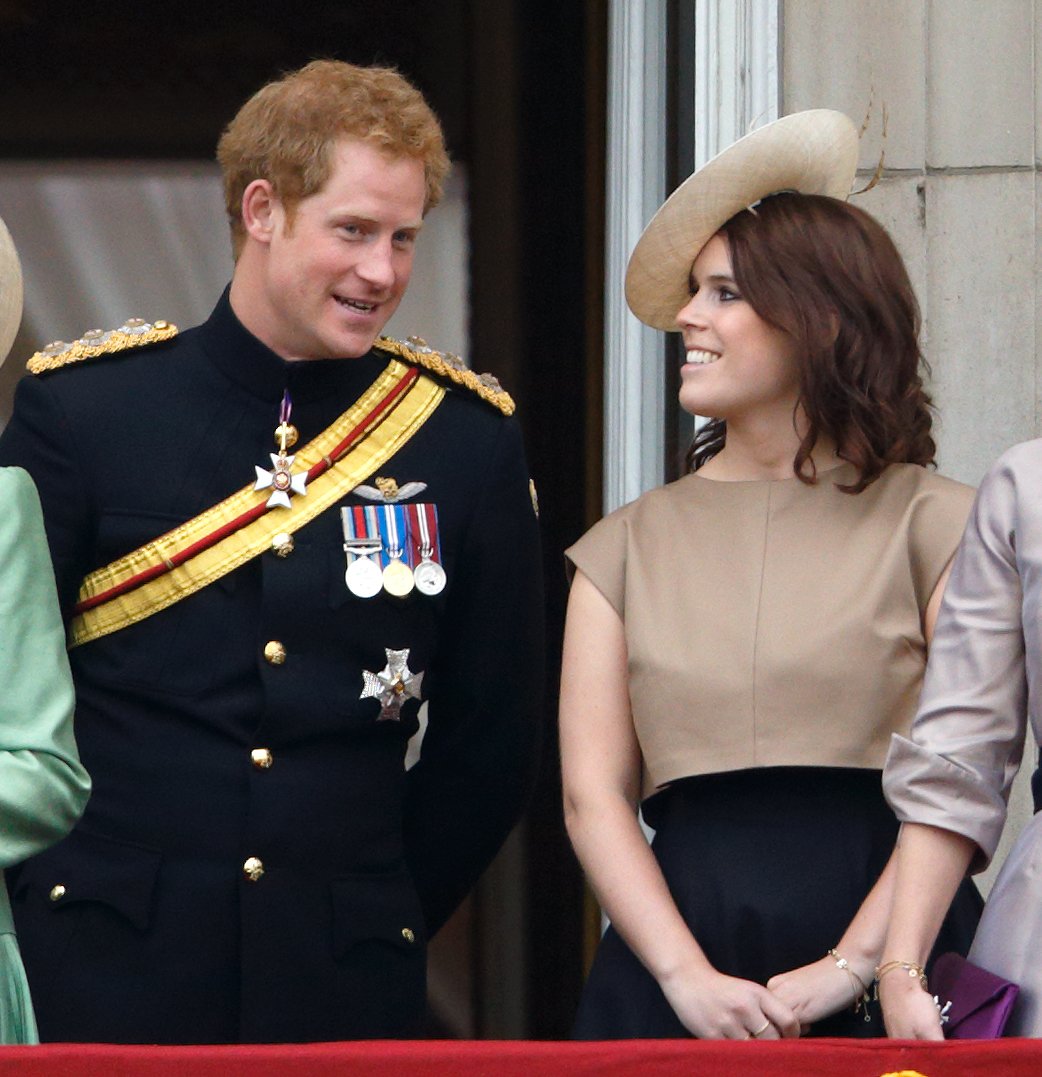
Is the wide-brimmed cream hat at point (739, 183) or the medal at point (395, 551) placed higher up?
the wide-brimmed cream hat at point (739, 183)

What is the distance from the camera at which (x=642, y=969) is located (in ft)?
9.50

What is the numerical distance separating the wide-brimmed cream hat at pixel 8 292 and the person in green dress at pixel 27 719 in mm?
217

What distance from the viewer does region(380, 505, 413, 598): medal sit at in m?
3.05

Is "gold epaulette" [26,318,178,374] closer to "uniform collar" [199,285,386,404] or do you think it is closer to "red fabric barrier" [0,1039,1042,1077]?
"uniform collar" [199,285,386,404]

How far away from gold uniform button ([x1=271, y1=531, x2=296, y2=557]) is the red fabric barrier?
3.23 feet

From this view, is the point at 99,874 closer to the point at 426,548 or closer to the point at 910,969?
the point at 426,548

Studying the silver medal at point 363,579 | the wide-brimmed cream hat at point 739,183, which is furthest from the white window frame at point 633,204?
the silver medal at point 363,579

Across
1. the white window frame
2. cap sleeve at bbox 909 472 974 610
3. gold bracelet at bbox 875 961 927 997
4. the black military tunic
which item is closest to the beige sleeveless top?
cap sleeve at bbox 909 472 974 610

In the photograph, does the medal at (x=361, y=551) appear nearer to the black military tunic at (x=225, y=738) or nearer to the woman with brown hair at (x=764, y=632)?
the black military tunic at (x=225, y=738)

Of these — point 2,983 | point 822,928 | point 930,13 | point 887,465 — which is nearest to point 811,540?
point 887,465

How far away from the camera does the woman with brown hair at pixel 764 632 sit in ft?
9.27

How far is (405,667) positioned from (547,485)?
210 cm

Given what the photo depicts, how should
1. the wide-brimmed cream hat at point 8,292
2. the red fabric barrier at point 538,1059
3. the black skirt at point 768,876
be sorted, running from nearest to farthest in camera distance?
the red fabric barrier at point 538,1059
the wide-brimmed cream hat at point 8,292
the black skirt at point 768,876

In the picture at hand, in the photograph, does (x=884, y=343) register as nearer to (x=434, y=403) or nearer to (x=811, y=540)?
(x=811, y=540)
